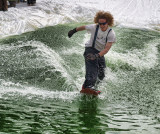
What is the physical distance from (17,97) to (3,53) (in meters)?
3.95

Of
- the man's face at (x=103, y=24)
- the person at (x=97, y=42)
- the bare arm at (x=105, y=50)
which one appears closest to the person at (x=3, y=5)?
the person at (x=97, y=42)

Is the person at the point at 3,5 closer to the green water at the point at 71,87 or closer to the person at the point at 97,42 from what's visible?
the green water at the point at 71,87

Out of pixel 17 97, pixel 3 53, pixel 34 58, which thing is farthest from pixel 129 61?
pixel 17 97

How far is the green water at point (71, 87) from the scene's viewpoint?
A: 3500 mm

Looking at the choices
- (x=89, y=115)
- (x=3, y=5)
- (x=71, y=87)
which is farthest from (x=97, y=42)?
(x=3, y=5)

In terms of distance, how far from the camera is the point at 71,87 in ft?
18.4

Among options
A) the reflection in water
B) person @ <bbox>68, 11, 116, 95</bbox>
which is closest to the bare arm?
person @ <bbox>68, 11, 116, 95</bbox>

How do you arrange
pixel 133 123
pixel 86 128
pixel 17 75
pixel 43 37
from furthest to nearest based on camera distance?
pixel 43 37 → pixel 17 75 → pixel 133 123 → pixel 86 128

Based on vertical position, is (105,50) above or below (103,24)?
below

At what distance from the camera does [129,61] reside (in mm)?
8008

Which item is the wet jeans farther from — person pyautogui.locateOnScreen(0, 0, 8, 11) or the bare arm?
person pyautogui.locateOnScreen(0, 0, 8, 11)

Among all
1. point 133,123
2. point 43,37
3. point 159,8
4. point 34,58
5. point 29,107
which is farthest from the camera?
point 159,8

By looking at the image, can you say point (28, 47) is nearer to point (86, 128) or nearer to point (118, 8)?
point (86, 128)

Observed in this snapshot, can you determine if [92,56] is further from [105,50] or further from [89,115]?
[89,115]
